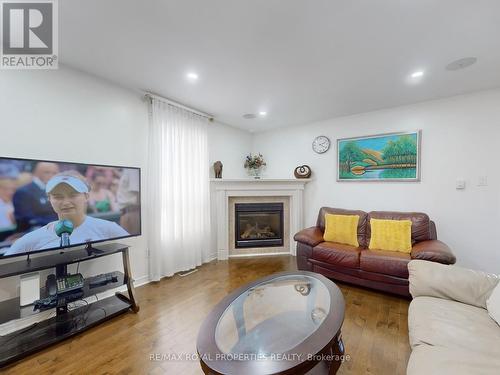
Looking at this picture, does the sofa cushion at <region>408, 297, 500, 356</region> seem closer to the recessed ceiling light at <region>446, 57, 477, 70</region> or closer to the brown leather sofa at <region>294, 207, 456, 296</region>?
the brown leather sofa at <region>294, 207, 456, 296</region>

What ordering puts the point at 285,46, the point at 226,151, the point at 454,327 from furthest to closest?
the point at 226,151 → the point at 285,46 → the point at 454,327

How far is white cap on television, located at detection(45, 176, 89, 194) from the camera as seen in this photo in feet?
6.20

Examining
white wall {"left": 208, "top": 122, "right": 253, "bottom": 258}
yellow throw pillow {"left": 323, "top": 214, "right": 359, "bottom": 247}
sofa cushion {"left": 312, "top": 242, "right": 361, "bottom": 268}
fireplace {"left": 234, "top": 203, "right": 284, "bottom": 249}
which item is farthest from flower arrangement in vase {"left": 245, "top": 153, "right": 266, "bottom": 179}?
sofa cushion {"left": 312, "top": 242, "right": 361, "bottom": 268}

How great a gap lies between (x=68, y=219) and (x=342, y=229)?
313 centimetres

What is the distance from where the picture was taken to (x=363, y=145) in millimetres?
3527

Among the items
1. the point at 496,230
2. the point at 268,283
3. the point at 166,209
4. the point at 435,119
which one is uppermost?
the point at 435,119

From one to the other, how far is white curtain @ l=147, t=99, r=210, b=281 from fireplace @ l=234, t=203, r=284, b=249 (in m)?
0.66

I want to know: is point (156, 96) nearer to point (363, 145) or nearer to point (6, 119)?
point (6, 119)

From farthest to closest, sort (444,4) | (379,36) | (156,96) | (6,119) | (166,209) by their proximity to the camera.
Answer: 1. (166,209)
2. (156,96)
3. (6,119)
4. (379,36)
5. (444,4)

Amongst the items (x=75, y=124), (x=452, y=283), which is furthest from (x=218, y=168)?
(x=452, y=283)

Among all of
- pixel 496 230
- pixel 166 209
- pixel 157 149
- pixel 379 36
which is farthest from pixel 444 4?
pixel 166 209

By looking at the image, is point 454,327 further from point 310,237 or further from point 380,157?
point 380,157

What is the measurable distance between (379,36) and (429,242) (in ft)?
7.61

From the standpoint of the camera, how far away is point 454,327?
1.26 m
